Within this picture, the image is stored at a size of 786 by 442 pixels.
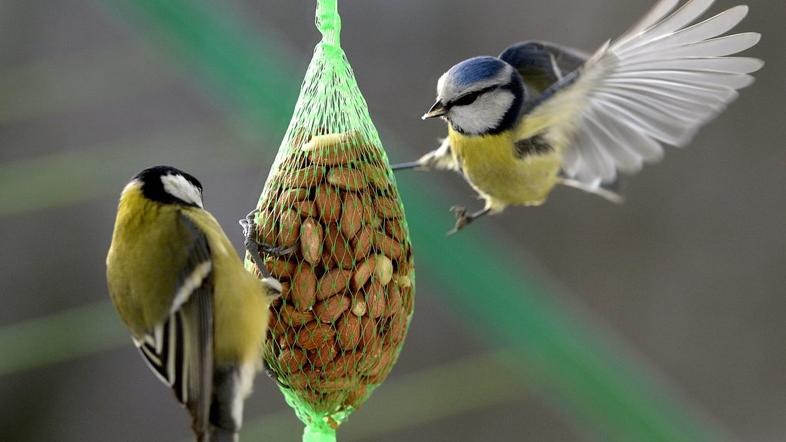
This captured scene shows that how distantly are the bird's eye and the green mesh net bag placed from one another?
170mm

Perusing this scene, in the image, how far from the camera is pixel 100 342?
3203 mm

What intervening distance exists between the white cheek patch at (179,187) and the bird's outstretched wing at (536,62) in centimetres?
72

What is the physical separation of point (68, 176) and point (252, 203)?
67 centimetres

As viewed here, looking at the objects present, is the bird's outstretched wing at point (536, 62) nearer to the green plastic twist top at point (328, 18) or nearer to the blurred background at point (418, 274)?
the green plastic twist top at point (328, 18)

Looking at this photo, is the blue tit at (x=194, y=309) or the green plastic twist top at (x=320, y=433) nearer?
the blue tit at (x=194, y=309)

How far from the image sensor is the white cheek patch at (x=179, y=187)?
1.83 meters

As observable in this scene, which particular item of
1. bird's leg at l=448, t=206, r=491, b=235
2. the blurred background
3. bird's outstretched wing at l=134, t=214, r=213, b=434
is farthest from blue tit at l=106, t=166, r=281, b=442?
the blurred background

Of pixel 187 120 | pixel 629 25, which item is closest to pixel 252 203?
pixel 187 120

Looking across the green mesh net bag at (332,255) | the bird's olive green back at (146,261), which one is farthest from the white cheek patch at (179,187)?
the green mesh net bag at (332,255)

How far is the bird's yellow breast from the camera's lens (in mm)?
1974

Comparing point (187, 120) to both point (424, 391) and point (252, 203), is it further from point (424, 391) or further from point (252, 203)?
point (424, 391)

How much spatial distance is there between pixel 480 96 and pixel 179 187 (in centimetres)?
57

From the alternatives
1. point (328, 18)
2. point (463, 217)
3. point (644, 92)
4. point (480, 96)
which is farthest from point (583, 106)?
point (328, 18)

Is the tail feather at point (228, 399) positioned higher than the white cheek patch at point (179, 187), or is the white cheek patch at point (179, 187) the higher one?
the white cheek patch at point (179, 187)
